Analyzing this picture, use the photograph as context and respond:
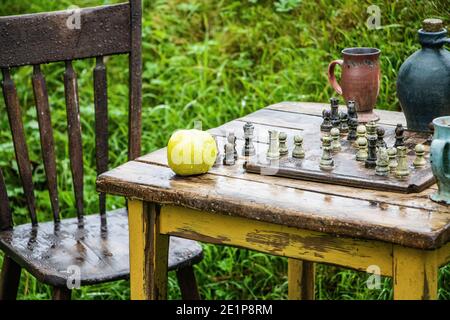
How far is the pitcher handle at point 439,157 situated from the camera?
5.69 feet

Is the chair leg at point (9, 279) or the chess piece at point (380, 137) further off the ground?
the chess piece at point (380, 137)

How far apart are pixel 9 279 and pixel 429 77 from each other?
132cm

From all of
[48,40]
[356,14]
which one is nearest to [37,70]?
[48,40]

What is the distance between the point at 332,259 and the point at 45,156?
112cm

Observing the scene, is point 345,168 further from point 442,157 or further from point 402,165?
point 442,157

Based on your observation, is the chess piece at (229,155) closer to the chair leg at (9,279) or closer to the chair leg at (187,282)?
the chair leg at (187,282)

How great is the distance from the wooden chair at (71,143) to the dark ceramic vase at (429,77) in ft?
2.45

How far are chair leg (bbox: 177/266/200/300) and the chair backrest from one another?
286mm

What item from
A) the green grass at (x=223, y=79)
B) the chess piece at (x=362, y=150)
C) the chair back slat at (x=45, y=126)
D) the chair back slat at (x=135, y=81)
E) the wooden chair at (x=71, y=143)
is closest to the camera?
the chess piece at (x=362, y=150)

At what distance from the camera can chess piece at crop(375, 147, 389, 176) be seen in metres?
1.89

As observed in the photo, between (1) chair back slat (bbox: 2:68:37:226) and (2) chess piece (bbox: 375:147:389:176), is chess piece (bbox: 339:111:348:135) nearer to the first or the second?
(2) chess piece (bbox: 375:147:389:176)

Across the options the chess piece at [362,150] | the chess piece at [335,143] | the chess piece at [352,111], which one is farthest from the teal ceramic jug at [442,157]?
the chess piece at [352,111]
